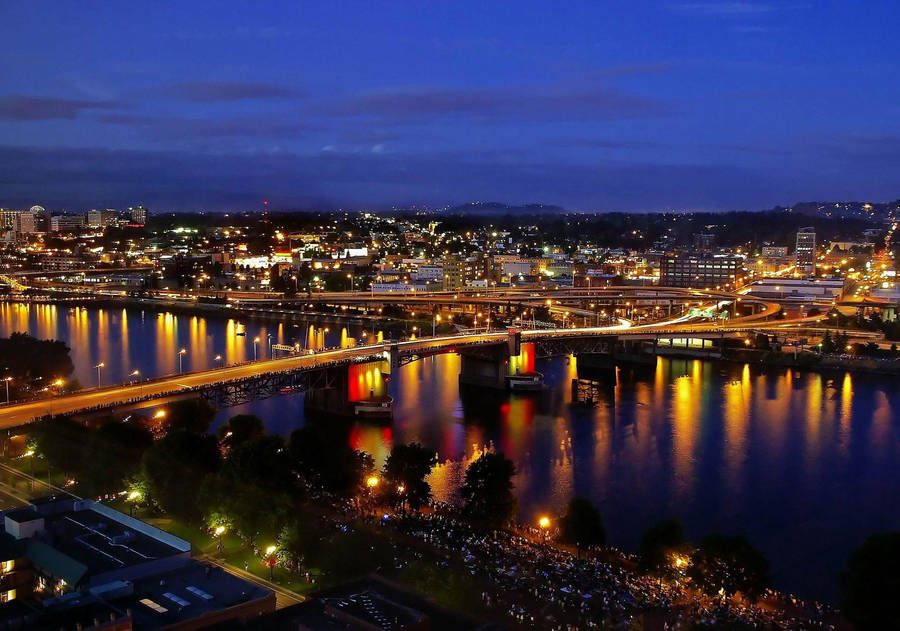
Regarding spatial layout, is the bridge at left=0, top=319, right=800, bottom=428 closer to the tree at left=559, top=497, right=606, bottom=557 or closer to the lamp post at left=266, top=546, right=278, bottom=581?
the lamp post at left=266, top=546, right=278, bottom=581

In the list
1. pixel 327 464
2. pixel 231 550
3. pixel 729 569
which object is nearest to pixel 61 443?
pixel 327 464

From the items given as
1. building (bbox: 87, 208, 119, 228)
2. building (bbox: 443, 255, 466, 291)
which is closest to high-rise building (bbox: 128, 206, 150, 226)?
building (bbox: 87, 208, 119, 228)

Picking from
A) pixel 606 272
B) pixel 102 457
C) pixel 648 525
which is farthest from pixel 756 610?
pixel 606 272

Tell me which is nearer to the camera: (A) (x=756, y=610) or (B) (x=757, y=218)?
(A) (x=756, y=610)

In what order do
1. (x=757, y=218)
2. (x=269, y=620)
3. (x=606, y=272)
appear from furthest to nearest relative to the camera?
(x=757, y=218), (x=606, y=272), (x=269, y=620)

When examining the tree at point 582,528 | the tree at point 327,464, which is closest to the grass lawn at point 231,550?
the tree at point 327,464

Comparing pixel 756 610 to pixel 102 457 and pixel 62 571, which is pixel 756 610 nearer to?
pixel 62 571
